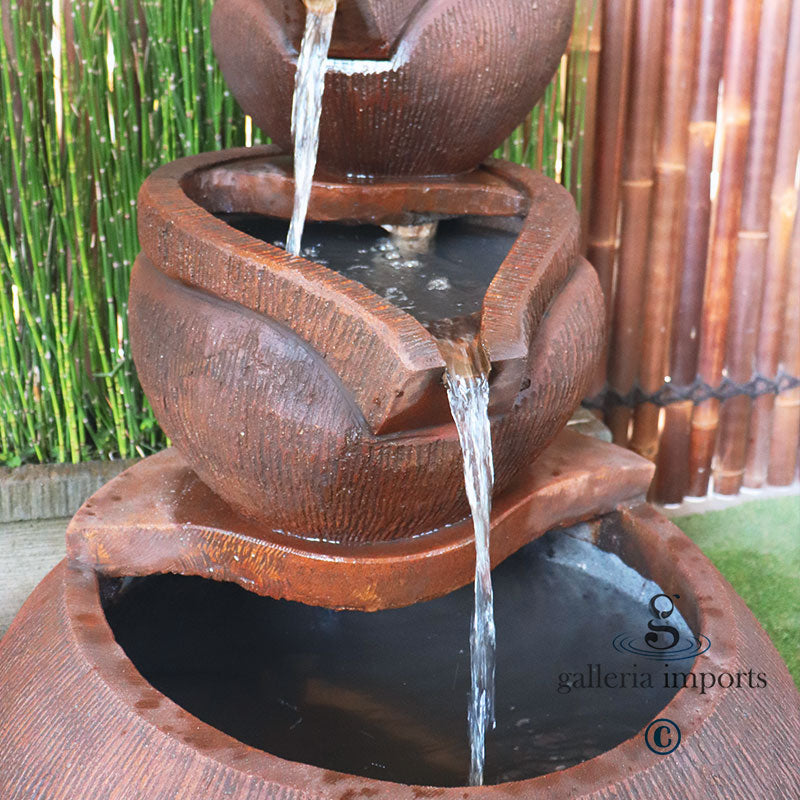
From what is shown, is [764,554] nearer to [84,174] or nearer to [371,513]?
[371,513]

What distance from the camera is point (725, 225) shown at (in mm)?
2443

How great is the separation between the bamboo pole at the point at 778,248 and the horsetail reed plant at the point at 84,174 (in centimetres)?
51

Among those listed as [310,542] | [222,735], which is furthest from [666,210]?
[222,735]

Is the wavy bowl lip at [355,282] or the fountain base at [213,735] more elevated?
the wavy bowl lip at [355,282]

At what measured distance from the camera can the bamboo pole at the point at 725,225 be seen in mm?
2299

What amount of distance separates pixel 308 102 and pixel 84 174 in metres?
0.81

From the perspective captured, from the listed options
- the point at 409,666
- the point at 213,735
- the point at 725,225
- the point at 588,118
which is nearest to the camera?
the point at 213,735

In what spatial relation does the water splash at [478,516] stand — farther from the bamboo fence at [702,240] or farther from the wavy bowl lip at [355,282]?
the bamboo fence at [702,240]

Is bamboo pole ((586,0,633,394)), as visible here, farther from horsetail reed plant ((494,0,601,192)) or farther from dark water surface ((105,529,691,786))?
dark water surface ((105,529,691,786))

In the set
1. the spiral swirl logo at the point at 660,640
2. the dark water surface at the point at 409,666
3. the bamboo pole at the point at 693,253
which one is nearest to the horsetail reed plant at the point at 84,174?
the bamboo pole at the point at 693,253

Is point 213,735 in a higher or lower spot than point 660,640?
higher

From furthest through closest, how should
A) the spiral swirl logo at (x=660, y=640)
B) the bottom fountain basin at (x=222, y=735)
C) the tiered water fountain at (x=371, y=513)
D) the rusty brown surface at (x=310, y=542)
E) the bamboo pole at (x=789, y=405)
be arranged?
the bamboo pole at (x=789, y=405) < the spiral swirl logo at (x=660, y=640) < the rusty brown surface at (x=310, y=542) < the tiered water fountain at (x=371, y=513) < the bottom fountain basin at (x=222, y=735)

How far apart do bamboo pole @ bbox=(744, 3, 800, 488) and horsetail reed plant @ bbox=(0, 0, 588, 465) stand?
509mm

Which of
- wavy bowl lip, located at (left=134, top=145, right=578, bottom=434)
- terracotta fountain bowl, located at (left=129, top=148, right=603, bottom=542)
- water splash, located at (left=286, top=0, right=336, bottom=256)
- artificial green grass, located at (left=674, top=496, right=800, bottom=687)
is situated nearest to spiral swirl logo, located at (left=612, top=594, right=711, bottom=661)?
terracotta fountain bowl, located at (left=129, top=148, right=603, bottom=542)
